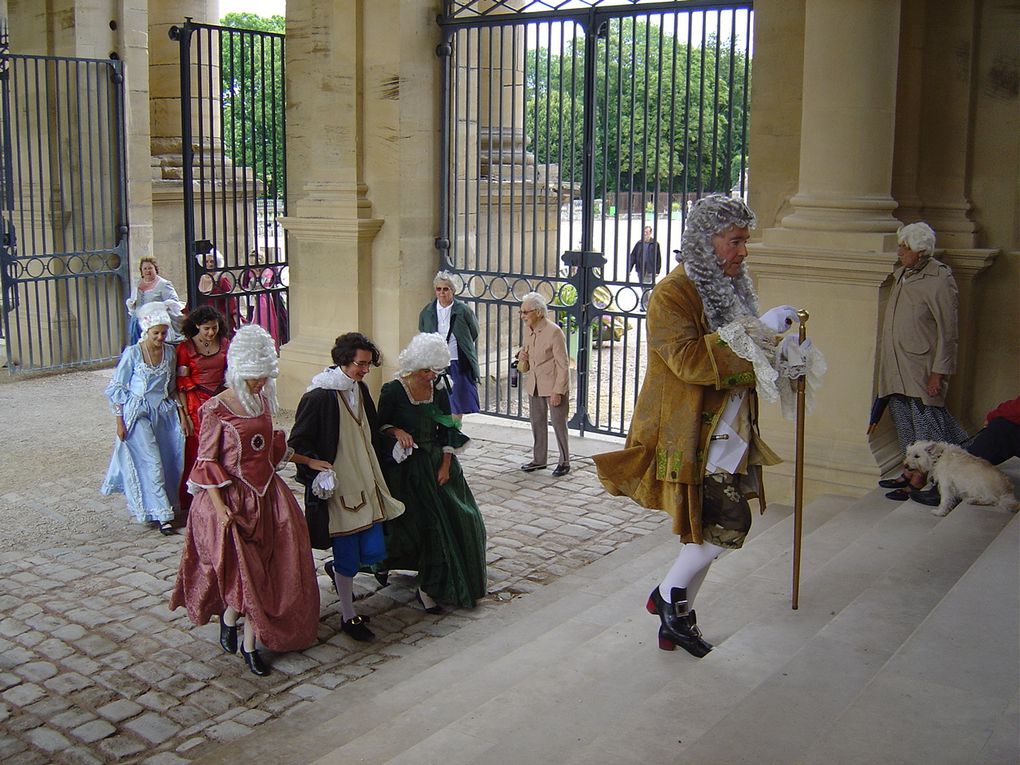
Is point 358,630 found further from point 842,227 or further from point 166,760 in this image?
point 842,227

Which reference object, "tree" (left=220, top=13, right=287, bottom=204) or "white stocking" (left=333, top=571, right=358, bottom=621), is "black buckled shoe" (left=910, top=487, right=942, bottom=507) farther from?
"tree" (left=220, top=13, right=287, bottom=204)

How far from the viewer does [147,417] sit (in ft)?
24.1

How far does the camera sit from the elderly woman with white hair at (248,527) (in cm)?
515

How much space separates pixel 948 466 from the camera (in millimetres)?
6211

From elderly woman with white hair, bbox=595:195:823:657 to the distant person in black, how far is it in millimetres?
4407

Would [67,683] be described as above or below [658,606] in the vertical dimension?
below

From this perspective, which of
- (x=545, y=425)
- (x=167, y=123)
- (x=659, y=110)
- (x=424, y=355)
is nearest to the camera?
(x=424, y=355)

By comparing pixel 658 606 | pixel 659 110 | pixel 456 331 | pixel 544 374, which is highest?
pixel 659 110

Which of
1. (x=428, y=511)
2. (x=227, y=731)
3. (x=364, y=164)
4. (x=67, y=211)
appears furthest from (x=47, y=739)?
(x=67, y=211)

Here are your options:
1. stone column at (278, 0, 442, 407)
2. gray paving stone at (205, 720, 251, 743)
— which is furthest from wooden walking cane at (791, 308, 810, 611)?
stone column at (278, 0, 442, 407)

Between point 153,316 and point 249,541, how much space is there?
8.15 ft

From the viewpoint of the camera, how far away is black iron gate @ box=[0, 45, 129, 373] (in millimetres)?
12336

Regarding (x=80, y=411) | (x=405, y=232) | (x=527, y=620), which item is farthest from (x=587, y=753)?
(x=80, y=411)

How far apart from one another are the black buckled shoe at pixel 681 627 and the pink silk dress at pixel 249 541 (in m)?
1.71
